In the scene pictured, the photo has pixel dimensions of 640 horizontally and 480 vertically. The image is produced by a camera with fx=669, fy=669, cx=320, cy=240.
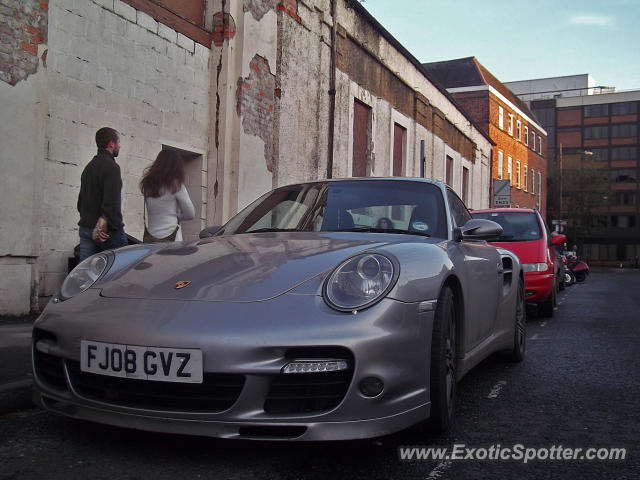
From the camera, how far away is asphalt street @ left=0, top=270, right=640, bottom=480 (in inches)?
104

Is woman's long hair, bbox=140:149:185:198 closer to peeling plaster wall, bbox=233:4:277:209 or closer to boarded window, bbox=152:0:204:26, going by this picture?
boarded window, bbox=152:0:204:26

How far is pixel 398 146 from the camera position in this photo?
19.6 metres

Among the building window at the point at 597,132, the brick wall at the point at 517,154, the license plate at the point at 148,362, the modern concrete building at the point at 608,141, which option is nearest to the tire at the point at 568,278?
the license plate at the point at 148,362

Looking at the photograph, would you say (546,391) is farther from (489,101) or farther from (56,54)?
(489,101)

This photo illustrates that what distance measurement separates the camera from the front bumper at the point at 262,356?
2553mm

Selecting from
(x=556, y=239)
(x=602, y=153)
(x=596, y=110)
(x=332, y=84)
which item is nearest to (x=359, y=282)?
(x=556, y=239)

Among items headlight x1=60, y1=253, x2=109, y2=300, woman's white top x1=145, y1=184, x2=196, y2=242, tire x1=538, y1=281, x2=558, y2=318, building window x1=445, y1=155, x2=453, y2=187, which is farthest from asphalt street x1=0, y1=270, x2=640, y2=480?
building window x1=445, y1=155, x2=453, y2=187

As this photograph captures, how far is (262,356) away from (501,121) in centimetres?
3951

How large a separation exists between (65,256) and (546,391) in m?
5.31

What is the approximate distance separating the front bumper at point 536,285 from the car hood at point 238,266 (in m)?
5.97

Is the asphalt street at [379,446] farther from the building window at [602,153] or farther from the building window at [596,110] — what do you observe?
the building window at [596,110]

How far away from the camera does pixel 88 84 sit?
7.69 m

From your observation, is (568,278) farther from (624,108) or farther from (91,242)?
(624,108)

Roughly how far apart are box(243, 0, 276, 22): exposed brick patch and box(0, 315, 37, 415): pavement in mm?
6591
